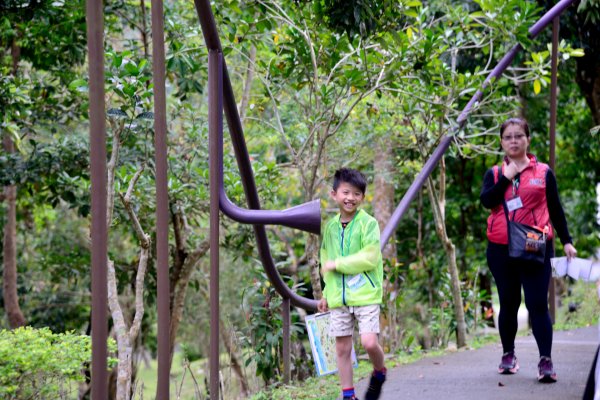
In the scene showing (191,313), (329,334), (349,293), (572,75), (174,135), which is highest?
(572,75)

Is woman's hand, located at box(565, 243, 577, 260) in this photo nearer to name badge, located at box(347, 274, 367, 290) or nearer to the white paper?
the white paper

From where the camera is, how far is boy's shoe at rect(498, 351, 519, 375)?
5227 millimetres

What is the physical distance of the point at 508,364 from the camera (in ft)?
17.2

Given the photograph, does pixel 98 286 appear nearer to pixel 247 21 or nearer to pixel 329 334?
pixel 329 334

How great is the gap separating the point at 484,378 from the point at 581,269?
156 cm

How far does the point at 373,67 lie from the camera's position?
6137 mm

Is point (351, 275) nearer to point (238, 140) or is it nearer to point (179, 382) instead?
point (238, 140)

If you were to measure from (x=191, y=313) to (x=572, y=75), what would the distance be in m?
8.39

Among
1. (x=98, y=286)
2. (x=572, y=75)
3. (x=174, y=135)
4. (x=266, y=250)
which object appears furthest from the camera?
(x=572, y=75)

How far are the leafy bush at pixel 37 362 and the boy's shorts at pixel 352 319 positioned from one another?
4.10ft

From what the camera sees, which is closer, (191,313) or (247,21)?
(247,21)

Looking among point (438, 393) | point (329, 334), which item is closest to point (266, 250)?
point (329, 334)

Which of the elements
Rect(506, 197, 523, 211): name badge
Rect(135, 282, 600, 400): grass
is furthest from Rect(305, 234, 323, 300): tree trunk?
Rect(506, 197, 523, 211): name badge

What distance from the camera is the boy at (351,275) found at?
13.6ft
